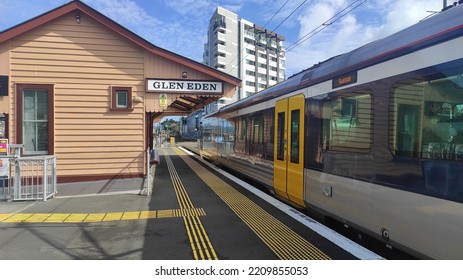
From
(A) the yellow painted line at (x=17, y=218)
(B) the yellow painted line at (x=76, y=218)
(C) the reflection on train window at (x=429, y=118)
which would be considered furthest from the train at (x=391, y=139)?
(A) the yellow painted line at (x=17, y=218)

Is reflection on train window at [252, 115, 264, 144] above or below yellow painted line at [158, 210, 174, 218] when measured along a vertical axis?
above

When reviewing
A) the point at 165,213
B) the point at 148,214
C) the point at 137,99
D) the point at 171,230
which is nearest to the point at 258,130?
the point at 137,99

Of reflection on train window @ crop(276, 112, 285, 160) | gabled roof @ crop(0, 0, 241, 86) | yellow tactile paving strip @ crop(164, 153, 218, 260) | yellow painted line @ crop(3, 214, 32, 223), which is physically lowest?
yellow painted line @ crop(3, 214, 32, 223)

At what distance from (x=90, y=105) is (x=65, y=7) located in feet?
9.08

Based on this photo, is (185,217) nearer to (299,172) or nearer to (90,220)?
(90,220)

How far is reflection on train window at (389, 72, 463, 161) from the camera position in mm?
3318

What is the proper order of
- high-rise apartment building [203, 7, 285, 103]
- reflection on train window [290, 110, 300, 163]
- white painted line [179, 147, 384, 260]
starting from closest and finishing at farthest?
1. white painted line [179, 147, 384, 260]
2. reflection on train window [290, 110, 300, 163]
3. high-rise apartment building [203, 7, 285, 103]

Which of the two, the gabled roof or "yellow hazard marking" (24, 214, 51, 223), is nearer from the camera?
"yellow hazard marking" (24, 214, 51, 223)

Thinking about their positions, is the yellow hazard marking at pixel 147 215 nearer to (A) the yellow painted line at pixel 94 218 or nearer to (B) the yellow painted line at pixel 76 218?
(A) the yellow painted line at pixel 94 218

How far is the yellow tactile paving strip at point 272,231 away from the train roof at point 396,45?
8.00 feet

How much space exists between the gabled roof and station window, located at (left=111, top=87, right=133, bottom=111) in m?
1.39

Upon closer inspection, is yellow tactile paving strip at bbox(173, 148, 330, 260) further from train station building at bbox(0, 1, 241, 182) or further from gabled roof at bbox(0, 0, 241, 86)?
gabled roof at bbox(0, 0, 241, 86)

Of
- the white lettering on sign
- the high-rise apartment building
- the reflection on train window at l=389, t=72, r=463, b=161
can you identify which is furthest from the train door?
the high-rise apartment building

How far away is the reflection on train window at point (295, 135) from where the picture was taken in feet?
22.0
